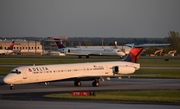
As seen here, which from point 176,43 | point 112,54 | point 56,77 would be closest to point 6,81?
point 56,77

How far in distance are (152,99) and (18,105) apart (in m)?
10.4

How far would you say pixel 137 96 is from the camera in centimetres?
3922

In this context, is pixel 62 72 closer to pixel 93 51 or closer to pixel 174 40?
pixel 93 51

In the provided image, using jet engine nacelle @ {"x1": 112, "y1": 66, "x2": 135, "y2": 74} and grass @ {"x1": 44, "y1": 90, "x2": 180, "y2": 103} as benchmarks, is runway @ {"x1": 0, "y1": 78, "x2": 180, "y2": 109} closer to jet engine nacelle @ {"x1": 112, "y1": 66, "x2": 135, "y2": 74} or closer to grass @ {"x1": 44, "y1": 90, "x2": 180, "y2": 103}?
jet engine nacelle @ {"x1": 112, "y1": 66, "x2": 135, "y2": 74}

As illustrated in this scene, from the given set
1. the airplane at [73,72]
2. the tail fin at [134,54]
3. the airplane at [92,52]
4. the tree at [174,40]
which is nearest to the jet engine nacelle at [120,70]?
the airplane at [73,72]

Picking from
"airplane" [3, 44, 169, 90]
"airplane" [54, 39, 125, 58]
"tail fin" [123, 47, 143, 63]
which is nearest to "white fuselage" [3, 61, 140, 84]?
"airplane" [3, 44, 169, 90]

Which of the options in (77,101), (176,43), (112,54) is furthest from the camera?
(176,43)

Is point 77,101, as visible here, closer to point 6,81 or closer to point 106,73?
point 6,81

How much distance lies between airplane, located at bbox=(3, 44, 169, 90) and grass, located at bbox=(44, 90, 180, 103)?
565 centimetres

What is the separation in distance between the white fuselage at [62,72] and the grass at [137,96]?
5.62 m

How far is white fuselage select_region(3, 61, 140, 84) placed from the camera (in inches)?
1751

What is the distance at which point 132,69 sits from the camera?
51.1 m

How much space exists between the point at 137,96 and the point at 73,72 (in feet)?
33.9

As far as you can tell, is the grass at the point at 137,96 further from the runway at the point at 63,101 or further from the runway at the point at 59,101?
the runway at the point at 59,101
